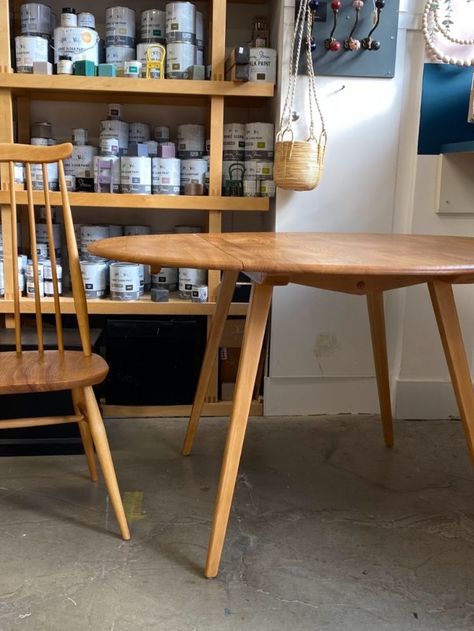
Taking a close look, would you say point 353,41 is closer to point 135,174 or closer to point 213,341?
point 135,174

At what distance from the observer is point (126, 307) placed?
220 centimetres

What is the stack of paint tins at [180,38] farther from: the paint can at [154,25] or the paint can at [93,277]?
the paint can at [93,277]

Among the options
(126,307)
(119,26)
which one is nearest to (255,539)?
(126,307)

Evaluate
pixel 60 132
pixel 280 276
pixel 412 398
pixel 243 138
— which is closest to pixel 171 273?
pixel 243 138

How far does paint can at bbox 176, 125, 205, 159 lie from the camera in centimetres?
228

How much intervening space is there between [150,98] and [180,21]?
1.05ft

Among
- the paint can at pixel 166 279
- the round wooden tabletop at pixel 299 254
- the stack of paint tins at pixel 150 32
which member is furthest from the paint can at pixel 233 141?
the round wooden tabletop at pixel 299 254

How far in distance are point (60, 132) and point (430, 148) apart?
4.48 feet

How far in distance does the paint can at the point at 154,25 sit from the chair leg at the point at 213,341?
90 cm

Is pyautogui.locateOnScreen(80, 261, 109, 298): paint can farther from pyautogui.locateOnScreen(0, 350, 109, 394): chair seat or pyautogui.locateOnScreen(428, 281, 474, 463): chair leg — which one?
pyautogui.locateOnScreen(428, 281, 474, 463): chair leg

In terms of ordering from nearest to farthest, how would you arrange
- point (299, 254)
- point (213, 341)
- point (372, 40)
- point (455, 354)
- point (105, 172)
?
point (299, 254) → point (455, 354) → point (213, 341) → point (372, 40) → point (105, 172)

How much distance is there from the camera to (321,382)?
2.34 meters

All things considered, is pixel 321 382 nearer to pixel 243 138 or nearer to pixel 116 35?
pixel 243 138

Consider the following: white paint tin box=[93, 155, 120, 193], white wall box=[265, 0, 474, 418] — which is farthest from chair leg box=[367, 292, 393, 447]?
white paint tin box=[93, 155, 120, 193]
